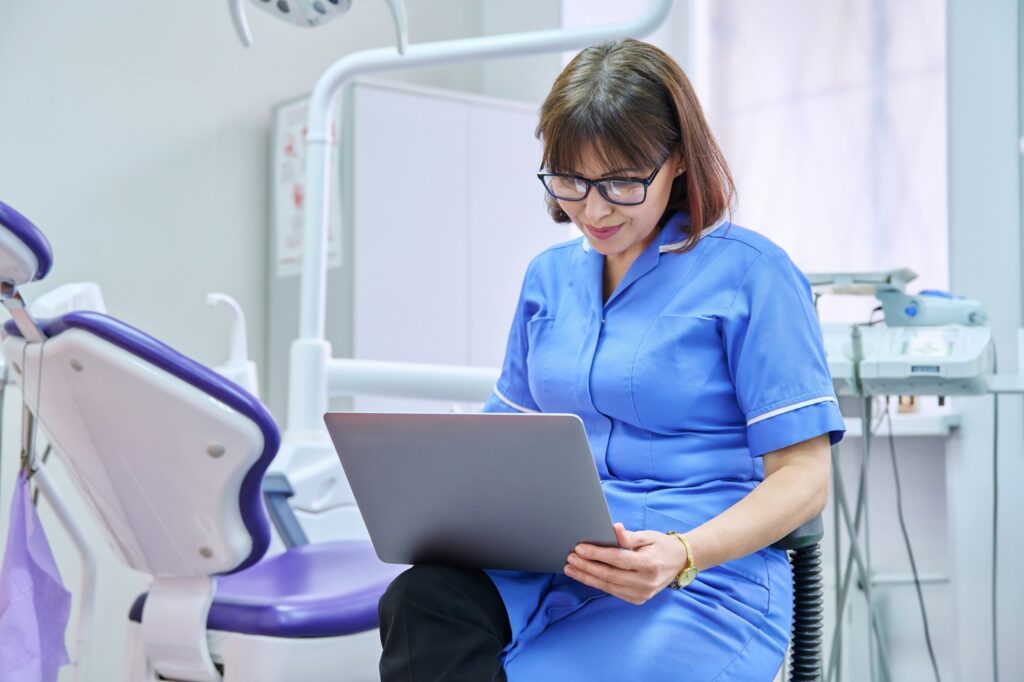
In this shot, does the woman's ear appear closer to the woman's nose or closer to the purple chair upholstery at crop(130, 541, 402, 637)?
the woman's nose

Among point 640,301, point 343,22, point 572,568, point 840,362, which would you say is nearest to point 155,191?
point 343,22

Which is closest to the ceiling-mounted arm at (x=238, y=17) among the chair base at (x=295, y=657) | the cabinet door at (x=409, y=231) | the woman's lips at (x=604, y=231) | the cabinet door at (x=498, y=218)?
the woman's lips at (x=604, y=231)

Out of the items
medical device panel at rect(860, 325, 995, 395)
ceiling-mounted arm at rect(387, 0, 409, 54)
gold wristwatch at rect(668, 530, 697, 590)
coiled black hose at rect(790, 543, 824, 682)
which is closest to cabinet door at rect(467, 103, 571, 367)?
ceiling-mounted arm at rect(387, 0, 409, 54)

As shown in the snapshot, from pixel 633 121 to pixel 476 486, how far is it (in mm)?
440

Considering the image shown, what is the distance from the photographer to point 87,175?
314 cm

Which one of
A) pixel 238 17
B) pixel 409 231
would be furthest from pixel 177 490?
pixel 409 231

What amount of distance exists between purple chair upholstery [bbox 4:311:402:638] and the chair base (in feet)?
0.04

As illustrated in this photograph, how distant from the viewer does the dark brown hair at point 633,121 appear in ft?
4.00

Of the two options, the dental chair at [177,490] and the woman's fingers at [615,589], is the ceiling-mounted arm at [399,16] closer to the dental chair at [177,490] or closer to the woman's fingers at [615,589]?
the dental chair at [177,490]

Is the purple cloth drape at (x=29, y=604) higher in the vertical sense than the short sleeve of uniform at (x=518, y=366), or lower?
lower

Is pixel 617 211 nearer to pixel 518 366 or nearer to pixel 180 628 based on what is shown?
pixel 518 366

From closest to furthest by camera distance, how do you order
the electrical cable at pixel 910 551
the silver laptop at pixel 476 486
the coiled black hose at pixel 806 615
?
the silver laptop at pixel 476 486
the coiled black hose at pixel 806 615
the electrical cable at pixel 910 551

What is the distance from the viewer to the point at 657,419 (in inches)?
48.2

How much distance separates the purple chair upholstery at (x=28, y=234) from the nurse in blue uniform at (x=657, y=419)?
0.60 meters
